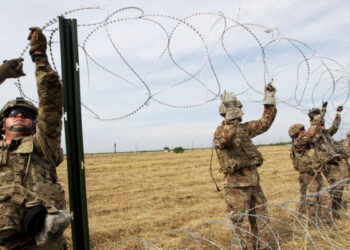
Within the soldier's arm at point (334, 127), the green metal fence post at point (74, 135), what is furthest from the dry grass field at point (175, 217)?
the soldier's arm at point (334, 127)

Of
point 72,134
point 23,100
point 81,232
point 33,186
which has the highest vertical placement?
point 23,100

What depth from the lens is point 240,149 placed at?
507 centimetres

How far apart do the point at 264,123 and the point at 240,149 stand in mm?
616

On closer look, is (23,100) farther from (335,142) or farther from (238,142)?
(335,142)

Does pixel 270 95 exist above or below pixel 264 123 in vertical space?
above

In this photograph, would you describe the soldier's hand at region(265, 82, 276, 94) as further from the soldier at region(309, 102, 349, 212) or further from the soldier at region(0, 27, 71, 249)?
the soldier at region(0, 27, 71, 249)

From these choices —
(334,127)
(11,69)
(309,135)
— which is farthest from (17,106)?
(334,127)

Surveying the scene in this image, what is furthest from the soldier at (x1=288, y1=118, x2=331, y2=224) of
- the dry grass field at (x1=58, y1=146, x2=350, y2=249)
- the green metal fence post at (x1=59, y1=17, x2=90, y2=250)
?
the green metal fence post at (x1=59, y1=17, x2=90, y2=250)

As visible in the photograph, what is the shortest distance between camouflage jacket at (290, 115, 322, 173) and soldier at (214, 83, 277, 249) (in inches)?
95.1

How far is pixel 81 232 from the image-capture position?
3.00 meters

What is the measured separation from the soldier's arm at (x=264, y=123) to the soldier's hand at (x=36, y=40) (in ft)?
11.6

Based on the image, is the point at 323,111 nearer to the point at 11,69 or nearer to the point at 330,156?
the point at 330,156

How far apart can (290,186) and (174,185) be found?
490cm

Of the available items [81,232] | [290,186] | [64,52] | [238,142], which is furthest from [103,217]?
[290,186]
